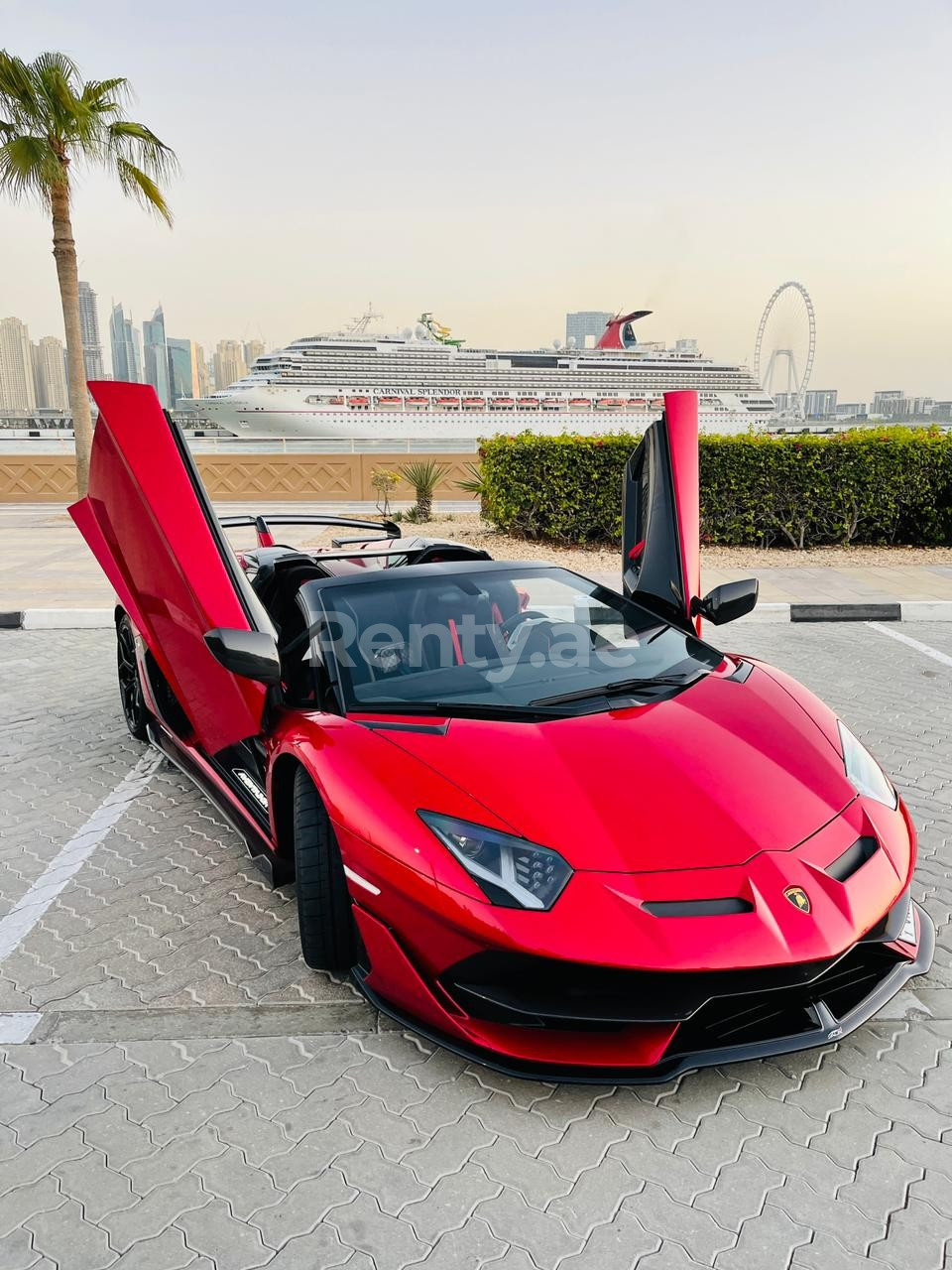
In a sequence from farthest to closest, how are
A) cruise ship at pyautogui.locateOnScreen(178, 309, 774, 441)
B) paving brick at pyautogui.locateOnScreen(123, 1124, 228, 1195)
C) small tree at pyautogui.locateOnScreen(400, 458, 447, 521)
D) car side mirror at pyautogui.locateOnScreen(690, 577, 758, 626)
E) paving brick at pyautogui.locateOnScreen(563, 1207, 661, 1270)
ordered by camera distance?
cruise ship at pyautogui.locateOnScreen(178, 309, 774, 441) < small tree at pyautogui.locateOnScreen(400, 458, 447, 521) < car side mirror at pyautogui.locateOnScreen(690, 577, 758, 626) < paving brick at pyautogui.locateOnScreen(123, 1124, 228, 1195) < paving brick at pyautogui.locateOnScreen(563, 1207, 661, 1270)

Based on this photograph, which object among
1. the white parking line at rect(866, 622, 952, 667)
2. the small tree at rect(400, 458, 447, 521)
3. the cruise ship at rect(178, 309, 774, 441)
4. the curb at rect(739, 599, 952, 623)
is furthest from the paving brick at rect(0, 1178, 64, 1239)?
the cruise ship at rect(178, 309, 774, 441)

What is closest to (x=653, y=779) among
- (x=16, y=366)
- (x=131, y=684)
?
(x=131, y=684)

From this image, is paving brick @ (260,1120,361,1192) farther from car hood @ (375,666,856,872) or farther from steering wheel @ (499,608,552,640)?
steering wheel @ (499,608,552,640)

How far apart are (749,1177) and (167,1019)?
1.71m

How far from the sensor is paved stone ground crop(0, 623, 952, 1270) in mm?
1892

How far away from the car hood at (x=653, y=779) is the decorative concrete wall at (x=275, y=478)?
65.4 feet

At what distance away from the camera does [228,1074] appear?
244cm

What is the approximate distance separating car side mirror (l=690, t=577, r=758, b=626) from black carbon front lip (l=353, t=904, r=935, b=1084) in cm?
178

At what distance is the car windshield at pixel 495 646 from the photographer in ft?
9.68

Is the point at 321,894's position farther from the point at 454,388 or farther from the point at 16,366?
the point at 16,366

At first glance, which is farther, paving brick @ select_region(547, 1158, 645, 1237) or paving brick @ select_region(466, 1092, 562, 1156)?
paving brick @ select_region(466, 1092, 562, 1156)

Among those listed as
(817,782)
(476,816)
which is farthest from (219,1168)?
(817,782)

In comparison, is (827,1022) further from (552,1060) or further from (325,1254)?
(325,1254)

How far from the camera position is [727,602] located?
3836mm
